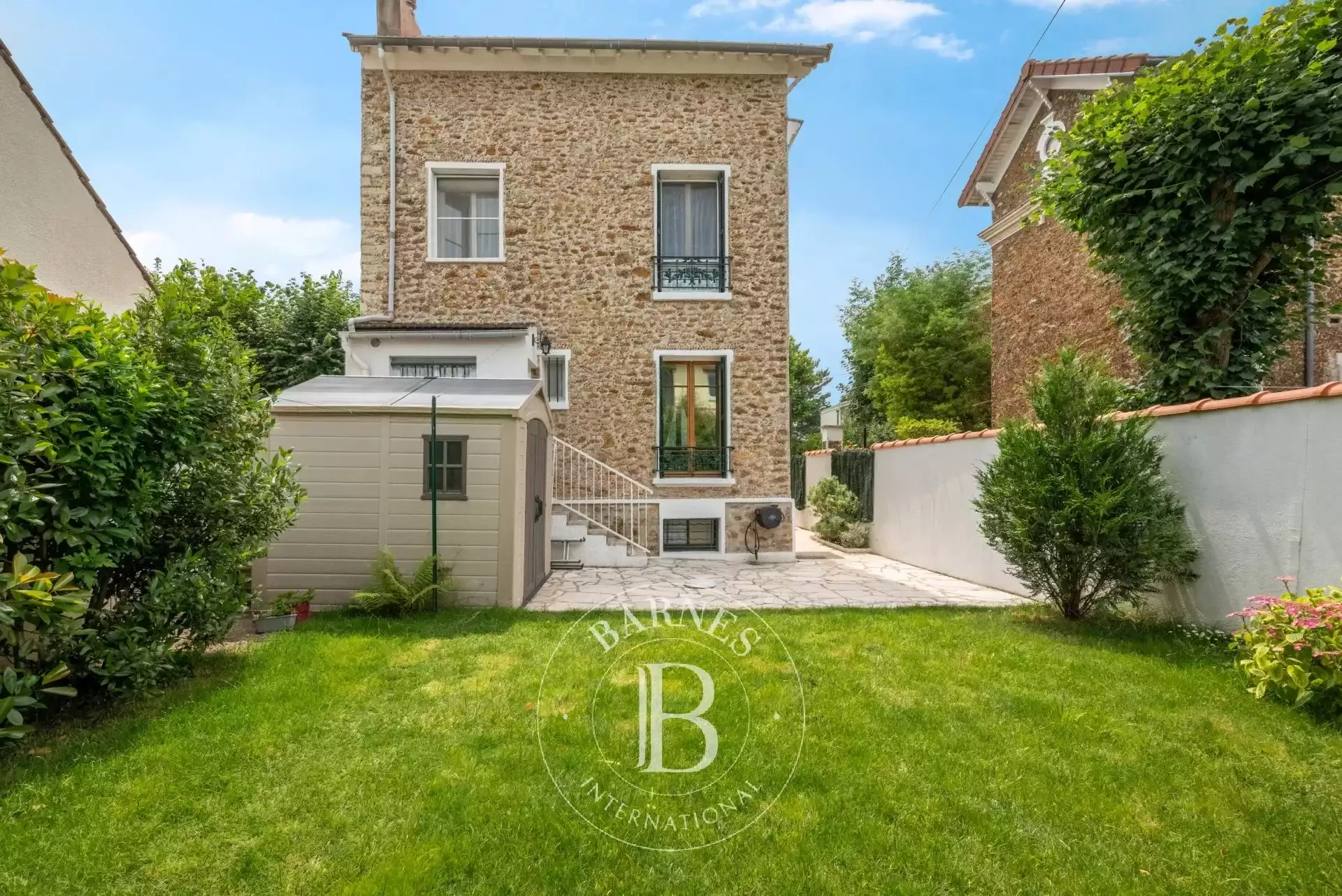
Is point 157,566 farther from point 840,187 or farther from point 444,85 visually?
point 840,187

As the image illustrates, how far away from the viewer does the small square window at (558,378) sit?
1052cm

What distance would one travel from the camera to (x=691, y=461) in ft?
35.2

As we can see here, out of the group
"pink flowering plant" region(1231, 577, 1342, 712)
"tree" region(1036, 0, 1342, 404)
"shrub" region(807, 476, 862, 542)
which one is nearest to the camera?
"pink flowering plant" region(1231, 577, 1342, 712)

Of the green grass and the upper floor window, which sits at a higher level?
the upper floor window

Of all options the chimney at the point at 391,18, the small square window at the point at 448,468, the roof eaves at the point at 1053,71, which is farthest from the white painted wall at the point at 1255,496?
the chimney at the point at 391,18

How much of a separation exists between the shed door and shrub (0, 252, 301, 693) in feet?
7.65

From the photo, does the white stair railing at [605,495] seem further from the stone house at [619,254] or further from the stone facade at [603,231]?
the stone facade at [603,231]

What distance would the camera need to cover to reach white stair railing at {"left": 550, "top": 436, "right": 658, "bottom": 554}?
10266 millimetres

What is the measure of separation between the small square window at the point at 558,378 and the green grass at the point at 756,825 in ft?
21.4

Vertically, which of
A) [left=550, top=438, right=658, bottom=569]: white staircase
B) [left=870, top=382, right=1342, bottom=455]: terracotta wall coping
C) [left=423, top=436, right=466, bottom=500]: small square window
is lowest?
[left=550, top=438, right=658, bottom=569]: white staircase

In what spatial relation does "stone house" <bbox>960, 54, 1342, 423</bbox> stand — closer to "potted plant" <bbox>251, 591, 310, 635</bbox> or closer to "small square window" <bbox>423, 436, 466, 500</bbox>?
"small square window" <bbox>423, 436, 466, 500</bbox>

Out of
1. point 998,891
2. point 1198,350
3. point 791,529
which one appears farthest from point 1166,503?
point 791,529

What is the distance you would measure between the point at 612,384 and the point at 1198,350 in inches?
291

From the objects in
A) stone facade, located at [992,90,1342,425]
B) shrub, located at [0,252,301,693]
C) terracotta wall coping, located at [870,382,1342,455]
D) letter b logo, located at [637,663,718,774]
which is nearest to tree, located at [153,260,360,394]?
shrub, located at [0,252,301,693]
